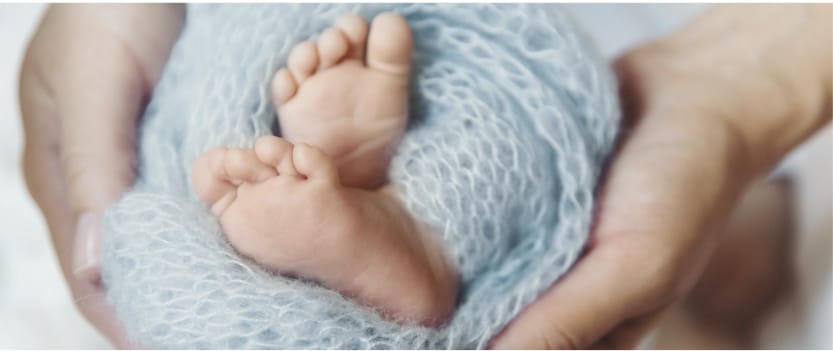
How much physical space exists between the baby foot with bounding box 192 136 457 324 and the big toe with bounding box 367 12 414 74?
57 millimetres

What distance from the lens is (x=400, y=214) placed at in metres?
0.34

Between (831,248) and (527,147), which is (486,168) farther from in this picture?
(831,248)

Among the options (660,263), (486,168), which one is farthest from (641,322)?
(486,168)

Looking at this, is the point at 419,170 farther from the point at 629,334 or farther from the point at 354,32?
the point at 629,334

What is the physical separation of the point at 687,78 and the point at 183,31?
11.7 inches

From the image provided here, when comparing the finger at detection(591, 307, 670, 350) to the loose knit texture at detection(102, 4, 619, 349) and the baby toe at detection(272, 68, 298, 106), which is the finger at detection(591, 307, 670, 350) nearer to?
the loose knit texture at detection(102, 4, 619, 349)

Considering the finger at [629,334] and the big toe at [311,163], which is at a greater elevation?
the big toe at [311,163]

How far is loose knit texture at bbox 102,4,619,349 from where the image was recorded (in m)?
0.31

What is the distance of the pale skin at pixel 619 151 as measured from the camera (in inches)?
15.2

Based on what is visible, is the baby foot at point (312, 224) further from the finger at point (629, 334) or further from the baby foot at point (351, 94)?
the finger at point (629, 334)

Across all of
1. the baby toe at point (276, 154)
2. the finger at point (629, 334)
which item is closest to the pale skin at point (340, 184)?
the baby toe at point (276, 154)

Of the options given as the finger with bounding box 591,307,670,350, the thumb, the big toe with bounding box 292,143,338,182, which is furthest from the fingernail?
the finger with bounding box 591,307,670,350

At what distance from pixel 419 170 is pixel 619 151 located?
142 millimetres

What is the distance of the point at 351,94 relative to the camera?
0.35m
